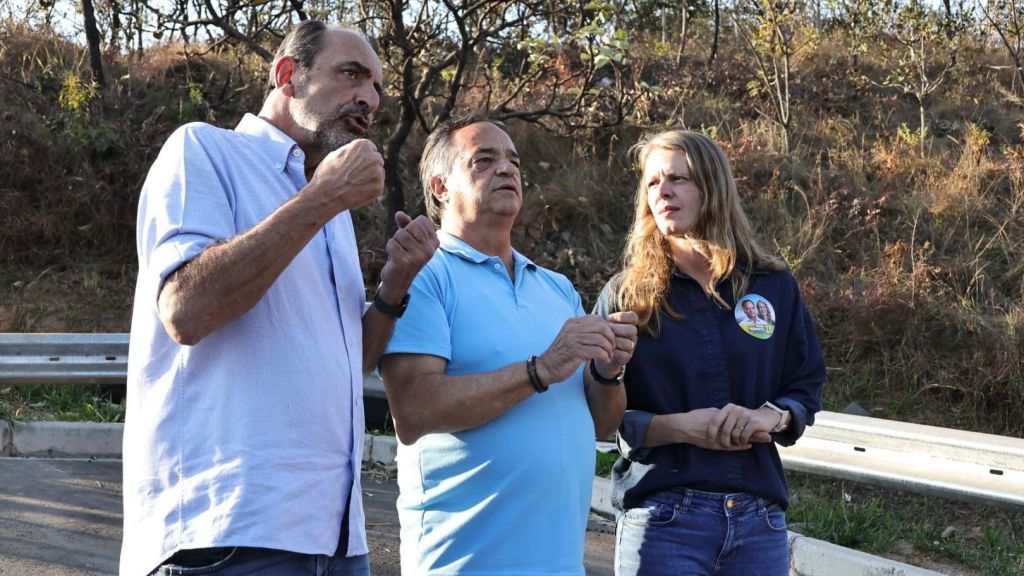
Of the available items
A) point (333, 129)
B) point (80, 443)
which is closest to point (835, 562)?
point (333, 129)

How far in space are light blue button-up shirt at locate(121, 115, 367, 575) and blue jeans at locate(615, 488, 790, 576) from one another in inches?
38.8

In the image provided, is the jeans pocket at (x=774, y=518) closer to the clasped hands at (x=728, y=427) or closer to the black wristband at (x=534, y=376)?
the clasped hands at (x=728, y=427)

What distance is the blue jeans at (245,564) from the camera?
7.83ft

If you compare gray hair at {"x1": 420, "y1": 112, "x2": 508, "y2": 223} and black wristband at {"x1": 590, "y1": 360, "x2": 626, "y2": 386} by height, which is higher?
gray hair at {"x1": 420, "y1": 112, "x2": 508, "y2": 223}

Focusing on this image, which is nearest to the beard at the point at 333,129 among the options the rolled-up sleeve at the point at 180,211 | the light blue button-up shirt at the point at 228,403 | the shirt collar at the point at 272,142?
the shirt collar at the point at 272,142

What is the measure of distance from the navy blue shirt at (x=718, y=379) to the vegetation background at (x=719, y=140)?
2.58 m

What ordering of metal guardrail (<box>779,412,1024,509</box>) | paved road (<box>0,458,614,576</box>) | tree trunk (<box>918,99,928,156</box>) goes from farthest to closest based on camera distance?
1. tree trunk (<box>918,99,928,156</box>)
2. paved road (<box>0,458,614,576</box>)
3. metal guardrail (<box>779,412,1024,509</box>)

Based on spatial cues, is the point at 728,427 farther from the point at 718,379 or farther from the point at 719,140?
the point at 719,140

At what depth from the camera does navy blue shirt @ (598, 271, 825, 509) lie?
3.37 metres

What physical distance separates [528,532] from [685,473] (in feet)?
1.89

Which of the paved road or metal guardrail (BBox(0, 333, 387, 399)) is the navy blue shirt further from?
metal guardrail (BBox(0, 333, 387, 399))

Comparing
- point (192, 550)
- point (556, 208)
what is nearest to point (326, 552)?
point (192, 550)

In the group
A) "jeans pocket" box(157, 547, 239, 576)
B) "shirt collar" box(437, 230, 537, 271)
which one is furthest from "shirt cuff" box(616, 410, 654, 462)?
"jeans pocket" box(157, 547, 239, 576)

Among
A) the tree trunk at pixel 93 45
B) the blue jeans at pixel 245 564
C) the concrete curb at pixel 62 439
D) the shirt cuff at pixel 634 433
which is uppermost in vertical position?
the tree trunk at pixel 93 45
